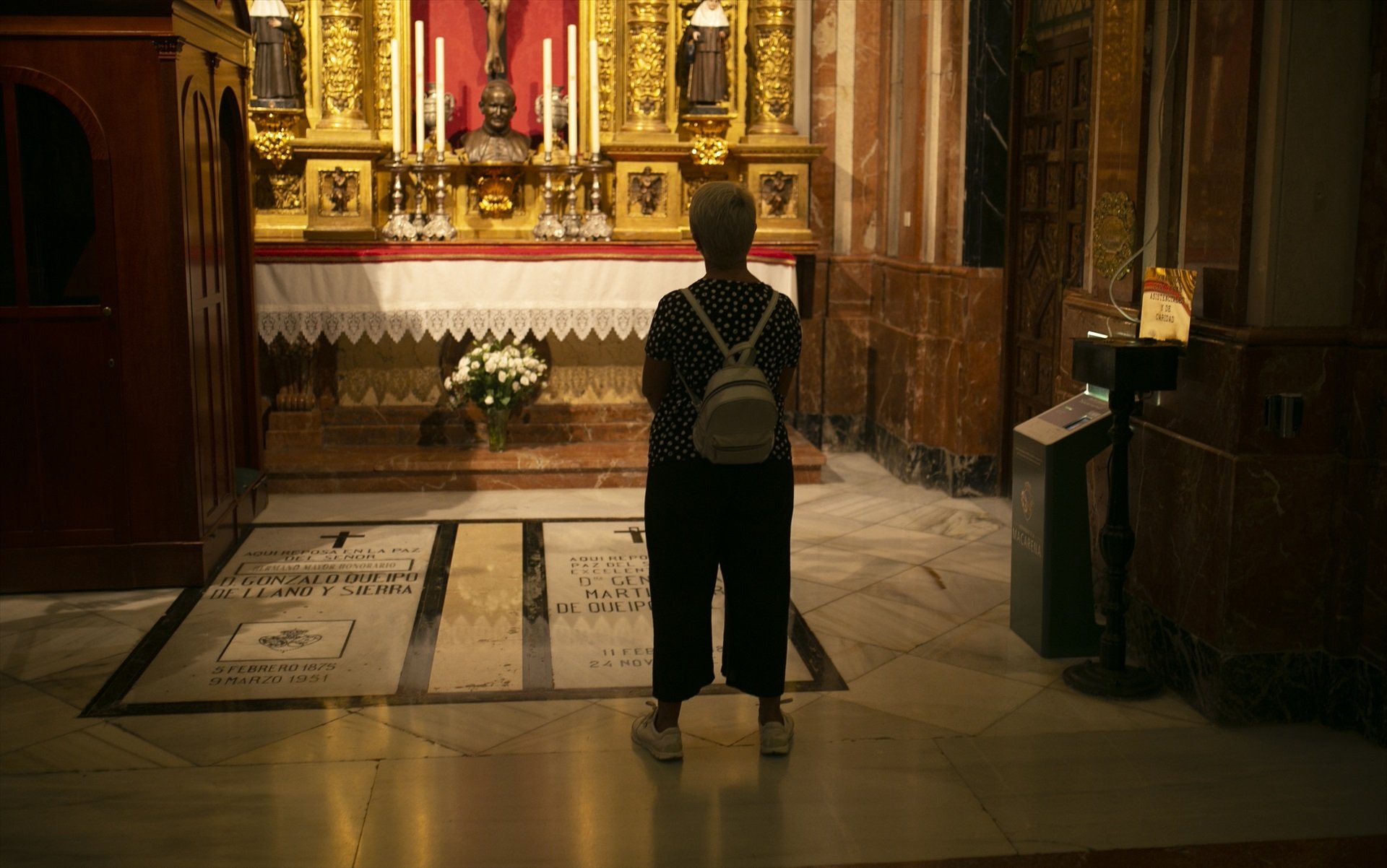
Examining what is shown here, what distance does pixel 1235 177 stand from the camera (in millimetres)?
4809

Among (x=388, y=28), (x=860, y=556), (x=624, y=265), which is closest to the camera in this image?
(x=860, y=556)

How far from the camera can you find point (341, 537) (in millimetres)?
7543

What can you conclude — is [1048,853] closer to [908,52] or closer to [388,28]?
[908,52]

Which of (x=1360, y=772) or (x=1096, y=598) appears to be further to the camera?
(x=1096, y=598)

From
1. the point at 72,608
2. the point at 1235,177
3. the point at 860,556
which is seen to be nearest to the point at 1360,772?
the point at 1235,177

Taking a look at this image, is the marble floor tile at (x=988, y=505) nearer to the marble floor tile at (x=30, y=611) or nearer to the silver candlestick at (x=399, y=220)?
the silver candlestick at (x=399, y=220)

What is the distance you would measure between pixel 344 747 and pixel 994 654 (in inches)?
100

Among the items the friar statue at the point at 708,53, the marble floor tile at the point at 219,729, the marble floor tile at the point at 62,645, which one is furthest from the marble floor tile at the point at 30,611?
the friar statue at the point at 708,53

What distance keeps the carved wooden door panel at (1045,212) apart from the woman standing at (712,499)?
11.6 feet

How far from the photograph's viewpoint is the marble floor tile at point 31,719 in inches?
189

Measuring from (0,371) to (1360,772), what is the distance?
221 inches

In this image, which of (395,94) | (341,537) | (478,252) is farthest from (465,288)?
(341,537)

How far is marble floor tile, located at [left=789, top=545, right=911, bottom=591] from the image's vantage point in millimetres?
6824

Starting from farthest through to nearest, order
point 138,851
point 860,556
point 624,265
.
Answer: point 624,265
point 860,556
point 138,851
